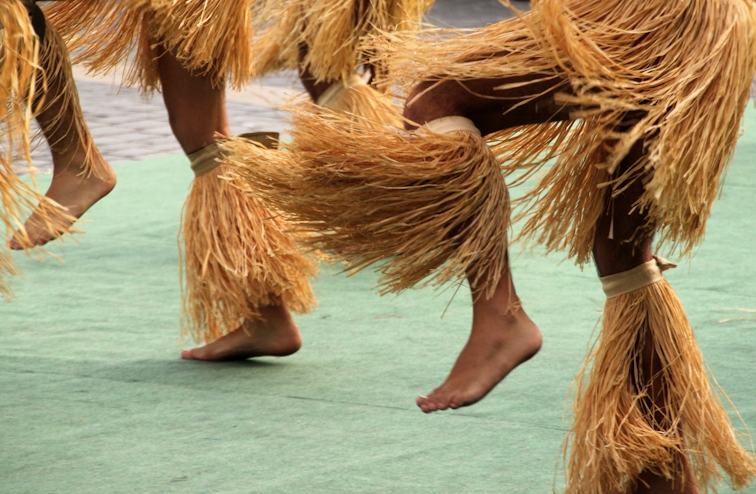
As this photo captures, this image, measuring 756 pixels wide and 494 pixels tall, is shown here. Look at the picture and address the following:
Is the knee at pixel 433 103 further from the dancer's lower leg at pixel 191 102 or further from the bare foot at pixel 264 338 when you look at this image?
the bare foot at pixel 264 338

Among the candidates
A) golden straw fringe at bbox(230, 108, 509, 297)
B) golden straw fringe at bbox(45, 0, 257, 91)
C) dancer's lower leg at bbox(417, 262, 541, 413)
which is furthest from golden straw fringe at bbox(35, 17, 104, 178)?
dancer's lower leg at bbox(417, 262, 541, 413)

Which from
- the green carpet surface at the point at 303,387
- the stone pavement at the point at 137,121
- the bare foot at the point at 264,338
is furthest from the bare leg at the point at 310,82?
the stone pavement at the point at 137,121

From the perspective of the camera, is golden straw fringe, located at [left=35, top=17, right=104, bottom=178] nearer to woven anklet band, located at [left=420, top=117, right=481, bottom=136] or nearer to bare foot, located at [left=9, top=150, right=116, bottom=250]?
bare foot, located at [left=9, top=150, right=116, bottom=250]

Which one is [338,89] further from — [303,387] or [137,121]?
[137,121]

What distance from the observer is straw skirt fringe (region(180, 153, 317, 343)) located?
8.38 feet

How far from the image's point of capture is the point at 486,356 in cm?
172

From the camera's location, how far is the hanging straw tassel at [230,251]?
2553mm

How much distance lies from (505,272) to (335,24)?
5.18 feet

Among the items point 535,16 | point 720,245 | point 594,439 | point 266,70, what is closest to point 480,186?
point 535,16

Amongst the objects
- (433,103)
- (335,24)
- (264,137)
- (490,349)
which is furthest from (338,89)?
(490,349)

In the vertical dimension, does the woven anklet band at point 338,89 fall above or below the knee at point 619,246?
above

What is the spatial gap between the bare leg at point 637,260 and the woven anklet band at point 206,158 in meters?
1.12

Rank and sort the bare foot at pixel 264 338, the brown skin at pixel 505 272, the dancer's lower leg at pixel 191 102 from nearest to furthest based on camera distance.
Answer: the brown skin at pixel 505 272, the dancer's lower leg at pixel 191 102, the bare foot at pixel 264 338

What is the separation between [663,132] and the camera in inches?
60.6
